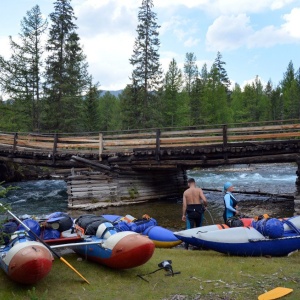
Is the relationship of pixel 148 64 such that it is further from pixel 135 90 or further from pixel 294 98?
pixel 294 98

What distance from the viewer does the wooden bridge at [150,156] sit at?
1617 centimetres

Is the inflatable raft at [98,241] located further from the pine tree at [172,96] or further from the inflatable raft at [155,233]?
the pine tree at [172,96]

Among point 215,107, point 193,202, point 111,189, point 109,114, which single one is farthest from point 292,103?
point 193,202

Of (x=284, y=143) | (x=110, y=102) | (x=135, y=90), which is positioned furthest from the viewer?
(x=110, y=102)

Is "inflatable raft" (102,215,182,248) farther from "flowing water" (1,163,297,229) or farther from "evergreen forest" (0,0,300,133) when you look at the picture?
"evergreen forest" (0,0,300,133)

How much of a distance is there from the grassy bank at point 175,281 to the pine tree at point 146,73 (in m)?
30.7

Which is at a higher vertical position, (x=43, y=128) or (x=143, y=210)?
(x=43, y=128)

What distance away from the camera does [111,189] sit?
1817cm

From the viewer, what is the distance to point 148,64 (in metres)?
37.6

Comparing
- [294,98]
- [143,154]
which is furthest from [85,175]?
[294,98]

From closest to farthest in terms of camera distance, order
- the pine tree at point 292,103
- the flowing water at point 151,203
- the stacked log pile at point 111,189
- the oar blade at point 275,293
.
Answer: the oar blade at point 275,293
the flowing water at point 151,203
the stacked log pile at point 111,189
the pine tree at point 292,103

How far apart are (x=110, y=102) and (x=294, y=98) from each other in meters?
32.6

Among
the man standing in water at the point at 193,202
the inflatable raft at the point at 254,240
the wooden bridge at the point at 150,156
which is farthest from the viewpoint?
the wooden bridge at the point at 150,156

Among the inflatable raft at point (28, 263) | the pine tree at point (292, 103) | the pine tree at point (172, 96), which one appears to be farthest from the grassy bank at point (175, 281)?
the pine tree at point (292, 103)
